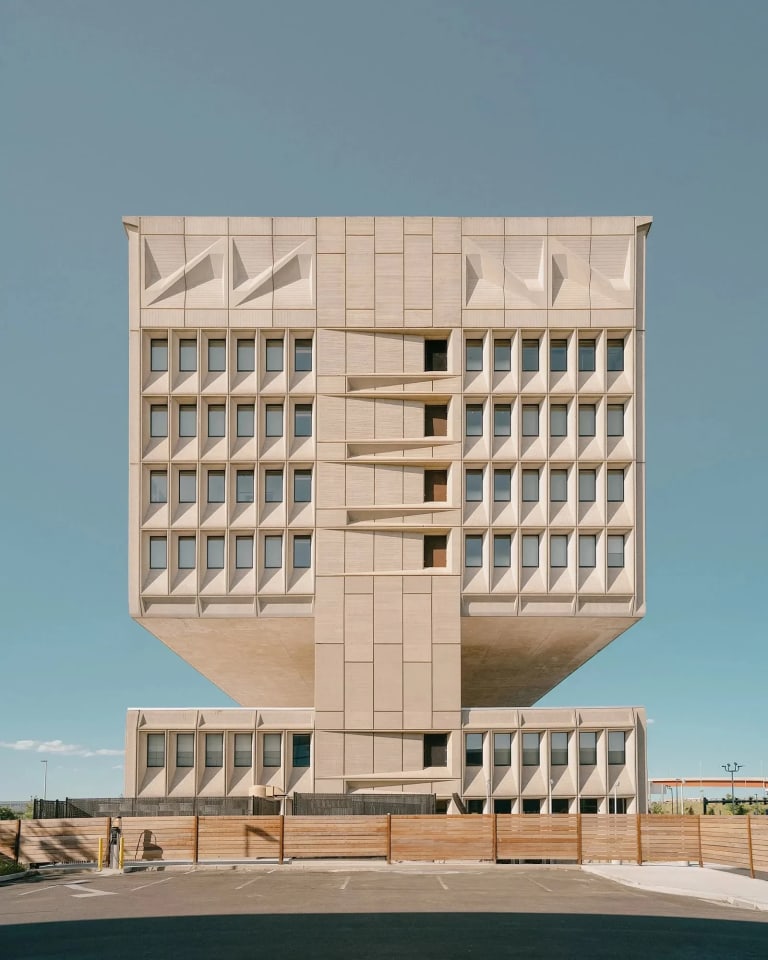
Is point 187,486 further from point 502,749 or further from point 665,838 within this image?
point 665,838

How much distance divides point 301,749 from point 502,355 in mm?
20588

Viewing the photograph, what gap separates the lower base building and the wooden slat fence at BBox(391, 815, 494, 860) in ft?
34.2

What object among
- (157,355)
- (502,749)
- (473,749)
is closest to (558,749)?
(502,749)

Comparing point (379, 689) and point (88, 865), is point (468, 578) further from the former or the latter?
point (88, 865)

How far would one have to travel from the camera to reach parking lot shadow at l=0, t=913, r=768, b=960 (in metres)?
Answer: 17.4

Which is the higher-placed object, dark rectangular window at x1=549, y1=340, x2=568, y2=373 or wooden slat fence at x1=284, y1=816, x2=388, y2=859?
dark rectangular window at x1=549, y1=340, x2=568, y2=373

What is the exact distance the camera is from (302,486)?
168 feet

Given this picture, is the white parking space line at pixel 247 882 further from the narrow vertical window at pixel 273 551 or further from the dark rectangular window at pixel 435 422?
the dark rectangular window at pixel 435 422

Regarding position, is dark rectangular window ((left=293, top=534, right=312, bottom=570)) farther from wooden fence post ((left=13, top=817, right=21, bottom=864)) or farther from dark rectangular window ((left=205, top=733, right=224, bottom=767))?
wooden fence post ((left=13, top=817, right=21, bottom=864))

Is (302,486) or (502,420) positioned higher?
(502,420)

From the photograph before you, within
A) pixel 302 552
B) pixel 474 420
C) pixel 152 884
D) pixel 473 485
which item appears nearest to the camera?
pixel 152 884

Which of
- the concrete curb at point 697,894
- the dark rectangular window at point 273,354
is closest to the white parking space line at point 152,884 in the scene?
the concrete curb at point 697,894

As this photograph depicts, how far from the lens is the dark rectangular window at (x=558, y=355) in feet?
169

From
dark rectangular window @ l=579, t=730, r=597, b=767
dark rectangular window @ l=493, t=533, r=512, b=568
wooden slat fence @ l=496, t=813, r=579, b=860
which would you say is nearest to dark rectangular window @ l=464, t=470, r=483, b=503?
dark rectangular window @ l=493, t=533, r=512, b=568
